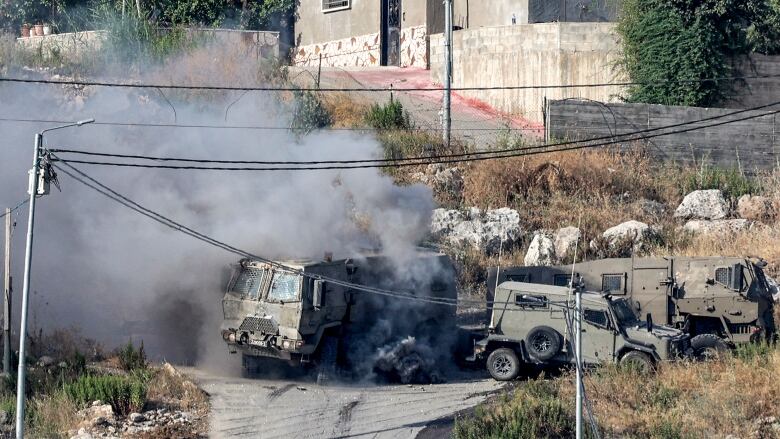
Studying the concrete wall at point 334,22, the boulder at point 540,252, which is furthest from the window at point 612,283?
the concrete wall at point 334,22

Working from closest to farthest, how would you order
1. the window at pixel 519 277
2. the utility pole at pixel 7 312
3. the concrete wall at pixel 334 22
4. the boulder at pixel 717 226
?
the utility pole at pixel 7 312, the window at pixel 519 277, the boulder at pixel 717 226, the concrete wall at pixel 334 22

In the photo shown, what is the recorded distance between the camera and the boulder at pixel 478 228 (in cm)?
3066

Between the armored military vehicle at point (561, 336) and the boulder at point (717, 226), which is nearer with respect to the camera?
the armored military vehicle at point (561, 336)

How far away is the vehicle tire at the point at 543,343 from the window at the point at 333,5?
25.7 metres

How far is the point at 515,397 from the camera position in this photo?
67.1 ft

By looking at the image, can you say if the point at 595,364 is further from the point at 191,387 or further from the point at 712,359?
the point at 191,387

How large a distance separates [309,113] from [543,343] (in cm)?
1498

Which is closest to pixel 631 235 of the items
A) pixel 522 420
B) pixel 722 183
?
pixel 722 183

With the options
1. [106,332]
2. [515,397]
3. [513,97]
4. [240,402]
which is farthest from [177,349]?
[513,97]

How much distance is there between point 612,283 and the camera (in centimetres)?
2427

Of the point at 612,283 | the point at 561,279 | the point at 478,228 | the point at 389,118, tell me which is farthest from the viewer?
the point at 389,118

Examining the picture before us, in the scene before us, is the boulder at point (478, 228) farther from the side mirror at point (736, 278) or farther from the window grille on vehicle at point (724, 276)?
the side mirror at point (736, 278)

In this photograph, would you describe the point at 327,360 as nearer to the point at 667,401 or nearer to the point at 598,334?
the point at 598,334

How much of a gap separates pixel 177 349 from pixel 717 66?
2032 cm
